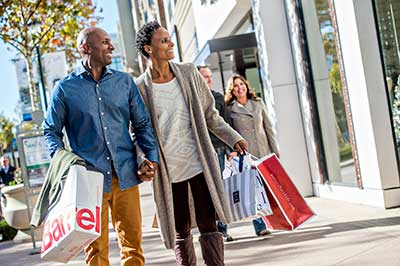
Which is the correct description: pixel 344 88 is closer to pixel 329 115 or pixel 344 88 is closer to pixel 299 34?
pixel 329 115

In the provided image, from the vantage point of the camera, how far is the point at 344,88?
8781 millimetres

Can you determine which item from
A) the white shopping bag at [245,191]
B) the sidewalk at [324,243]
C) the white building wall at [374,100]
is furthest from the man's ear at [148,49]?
the white building wall at [374,100]

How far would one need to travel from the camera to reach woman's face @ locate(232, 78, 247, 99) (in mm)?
8023

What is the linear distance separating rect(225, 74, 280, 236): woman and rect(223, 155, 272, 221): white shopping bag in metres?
2.32

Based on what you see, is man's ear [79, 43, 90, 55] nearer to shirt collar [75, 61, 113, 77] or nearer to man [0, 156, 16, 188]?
shirt collar [75, 61, 113, 77]

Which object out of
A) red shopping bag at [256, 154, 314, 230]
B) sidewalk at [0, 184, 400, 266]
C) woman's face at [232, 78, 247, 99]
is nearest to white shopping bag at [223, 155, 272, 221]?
red shopping bag at [256, 154, 314, 230]

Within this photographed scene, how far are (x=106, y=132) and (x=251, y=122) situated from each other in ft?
12.1

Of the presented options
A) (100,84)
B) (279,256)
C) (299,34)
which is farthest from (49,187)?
(299,34)

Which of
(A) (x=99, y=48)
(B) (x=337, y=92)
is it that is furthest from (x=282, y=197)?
(B) (x=337, y=92)

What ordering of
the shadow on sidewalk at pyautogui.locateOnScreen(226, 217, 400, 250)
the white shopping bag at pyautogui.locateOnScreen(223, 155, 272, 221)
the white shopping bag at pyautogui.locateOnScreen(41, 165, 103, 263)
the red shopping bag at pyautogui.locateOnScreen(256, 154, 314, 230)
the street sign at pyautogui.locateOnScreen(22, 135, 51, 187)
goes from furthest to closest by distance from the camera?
the street sign at pyautogui.locateOnScreen(22, 135, 51, 187), the shadow on sidewalk at pyautogui.locateOnScreen(226, 217, 400, 250), the red shopping bag at pyautogui.locateOnScreen(256, 154, 314, 230), the white shopping bag at pyautogui.locateOnScreen(223, 155, 272, 221), the white shopping bag at pyautogui.locateOnScreen(41, 165, 103, 263)

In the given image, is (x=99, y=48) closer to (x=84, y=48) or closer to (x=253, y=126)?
(x=84, y=48)

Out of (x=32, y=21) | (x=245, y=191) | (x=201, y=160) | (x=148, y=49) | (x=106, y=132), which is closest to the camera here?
(x=106, y=132)

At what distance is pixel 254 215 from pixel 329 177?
553cm

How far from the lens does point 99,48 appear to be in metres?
4.50
